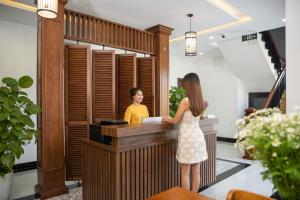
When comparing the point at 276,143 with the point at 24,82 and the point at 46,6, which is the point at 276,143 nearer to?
the point at 46,6

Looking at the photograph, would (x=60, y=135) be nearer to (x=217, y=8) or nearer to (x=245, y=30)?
(x=217, y=8)

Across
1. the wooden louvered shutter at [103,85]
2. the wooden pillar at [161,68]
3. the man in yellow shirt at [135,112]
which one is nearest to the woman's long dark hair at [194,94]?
the man in yellow shirt at [135,112]

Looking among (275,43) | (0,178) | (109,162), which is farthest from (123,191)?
(275,43)

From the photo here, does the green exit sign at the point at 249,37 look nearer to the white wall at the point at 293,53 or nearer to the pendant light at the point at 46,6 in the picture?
the white wall at the point at 293,53

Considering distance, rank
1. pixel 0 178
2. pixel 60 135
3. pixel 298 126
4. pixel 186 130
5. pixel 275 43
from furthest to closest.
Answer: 1. pixel 275 43
2. pixel 60 135
3. pixel 0 178
4. pixel 186 130
5. pixel 298 126

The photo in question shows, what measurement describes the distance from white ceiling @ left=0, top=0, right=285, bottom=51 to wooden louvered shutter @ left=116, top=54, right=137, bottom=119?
0.73 metres

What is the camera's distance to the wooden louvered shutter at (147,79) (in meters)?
4.25

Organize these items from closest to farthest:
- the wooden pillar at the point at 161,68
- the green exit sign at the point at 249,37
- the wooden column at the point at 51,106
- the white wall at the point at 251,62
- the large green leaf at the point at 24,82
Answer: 1. the large green leaf at the point at 24,82
2. the wooden column at the point at 51,106
3. the wooden pillar at the point at 161,68
4. the green exit sign at the point at 249,37
5. the white wall at the point at 251,62

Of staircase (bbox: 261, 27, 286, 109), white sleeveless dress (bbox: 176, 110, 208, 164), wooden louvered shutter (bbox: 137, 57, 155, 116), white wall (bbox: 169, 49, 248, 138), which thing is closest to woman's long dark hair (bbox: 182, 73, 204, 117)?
white sleeveless dress (bbox: 176, 110, 208, 164)

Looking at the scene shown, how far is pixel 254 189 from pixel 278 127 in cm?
301

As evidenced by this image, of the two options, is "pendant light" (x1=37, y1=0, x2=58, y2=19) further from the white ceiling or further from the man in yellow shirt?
the man in yellow shirt

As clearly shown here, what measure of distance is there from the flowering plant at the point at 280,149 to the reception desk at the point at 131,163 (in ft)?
4.58

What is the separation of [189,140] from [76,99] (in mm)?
1911

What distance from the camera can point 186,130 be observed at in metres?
2.40
